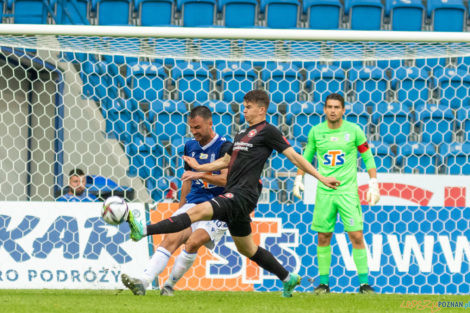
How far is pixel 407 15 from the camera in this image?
38.1ft

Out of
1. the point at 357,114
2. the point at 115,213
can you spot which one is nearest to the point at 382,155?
the point at 357,114

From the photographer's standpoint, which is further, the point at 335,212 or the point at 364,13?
the point at 364,13

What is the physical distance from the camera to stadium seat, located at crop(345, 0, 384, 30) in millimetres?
11492

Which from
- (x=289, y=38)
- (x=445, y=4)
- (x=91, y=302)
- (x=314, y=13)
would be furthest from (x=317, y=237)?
(x=445, y=4)

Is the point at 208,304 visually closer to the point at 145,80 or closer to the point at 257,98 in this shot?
the point at 257,98

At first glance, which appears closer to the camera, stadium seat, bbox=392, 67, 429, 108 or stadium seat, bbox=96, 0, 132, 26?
stadium seat, bbox=392, 67, 429, 108

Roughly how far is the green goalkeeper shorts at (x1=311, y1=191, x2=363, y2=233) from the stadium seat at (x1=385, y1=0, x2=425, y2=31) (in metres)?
6.18

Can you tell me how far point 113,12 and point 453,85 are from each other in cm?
524

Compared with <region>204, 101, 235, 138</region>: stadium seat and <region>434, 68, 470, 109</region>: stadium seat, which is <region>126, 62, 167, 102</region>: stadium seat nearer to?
<region>204, 101, 235, 138</region>: stadium seat

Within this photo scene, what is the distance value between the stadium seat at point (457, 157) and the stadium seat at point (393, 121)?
0.51m

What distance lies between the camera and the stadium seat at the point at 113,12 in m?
11.3

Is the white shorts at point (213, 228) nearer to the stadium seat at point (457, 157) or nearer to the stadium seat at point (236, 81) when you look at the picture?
the stadium seat at point (236, 81)

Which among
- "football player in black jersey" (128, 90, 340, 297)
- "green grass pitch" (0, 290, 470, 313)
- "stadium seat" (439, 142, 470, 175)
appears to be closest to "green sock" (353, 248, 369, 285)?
"green grass pitch" (0, 290, 470, 313)

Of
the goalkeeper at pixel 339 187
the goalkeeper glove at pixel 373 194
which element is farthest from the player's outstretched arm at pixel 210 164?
the goalkeeper glove at pixel 373 194
